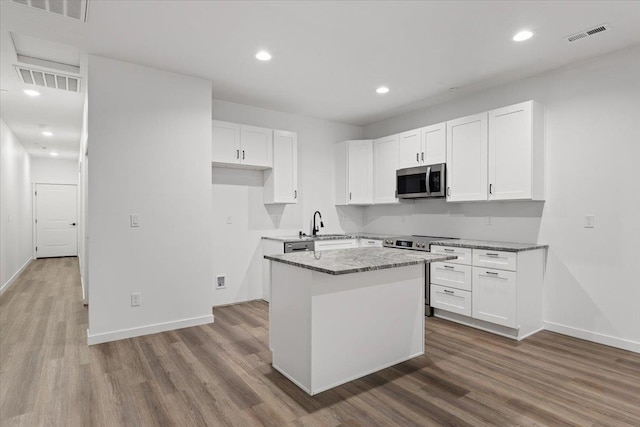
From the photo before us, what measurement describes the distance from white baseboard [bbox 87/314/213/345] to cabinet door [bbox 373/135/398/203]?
2.94 meters

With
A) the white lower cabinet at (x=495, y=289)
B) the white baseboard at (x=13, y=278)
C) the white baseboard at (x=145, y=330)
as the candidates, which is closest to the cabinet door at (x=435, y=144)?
the white lower cabinet at (x=495, y=289)

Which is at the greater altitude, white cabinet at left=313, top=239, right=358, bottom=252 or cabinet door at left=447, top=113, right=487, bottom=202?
cabinet door at left=447, top=113, right=487, bottom=202

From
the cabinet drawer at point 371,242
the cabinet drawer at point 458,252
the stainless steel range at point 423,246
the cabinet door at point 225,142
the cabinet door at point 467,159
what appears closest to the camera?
the cabinet drawer at point 458,252

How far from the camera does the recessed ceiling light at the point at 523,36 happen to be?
2838 mm

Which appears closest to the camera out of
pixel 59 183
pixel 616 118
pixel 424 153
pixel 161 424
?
pixel 161 424

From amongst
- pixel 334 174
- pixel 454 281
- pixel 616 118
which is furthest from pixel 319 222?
pixel 616 118

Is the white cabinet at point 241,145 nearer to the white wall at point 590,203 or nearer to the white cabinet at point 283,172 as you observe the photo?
the white cabinet at point 283,172

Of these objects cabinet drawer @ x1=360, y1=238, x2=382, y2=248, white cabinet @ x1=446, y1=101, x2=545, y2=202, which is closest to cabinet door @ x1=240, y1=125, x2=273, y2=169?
cabinet drawer @ x1=360, y1=238, x2=382, y2=248

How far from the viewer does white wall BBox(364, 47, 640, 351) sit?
312 cm

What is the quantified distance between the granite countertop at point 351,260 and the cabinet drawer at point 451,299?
1.32m

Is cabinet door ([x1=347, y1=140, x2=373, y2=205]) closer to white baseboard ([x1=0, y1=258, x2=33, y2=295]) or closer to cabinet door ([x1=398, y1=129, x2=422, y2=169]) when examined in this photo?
cabinet door ([x1=398, y1=129, x2=422, y2=169])

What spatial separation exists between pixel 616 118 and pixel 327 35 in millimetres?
2794

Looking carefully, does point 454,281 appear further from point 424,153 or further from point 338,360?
point 338,360

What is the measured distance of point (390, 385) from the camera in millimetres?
2447
